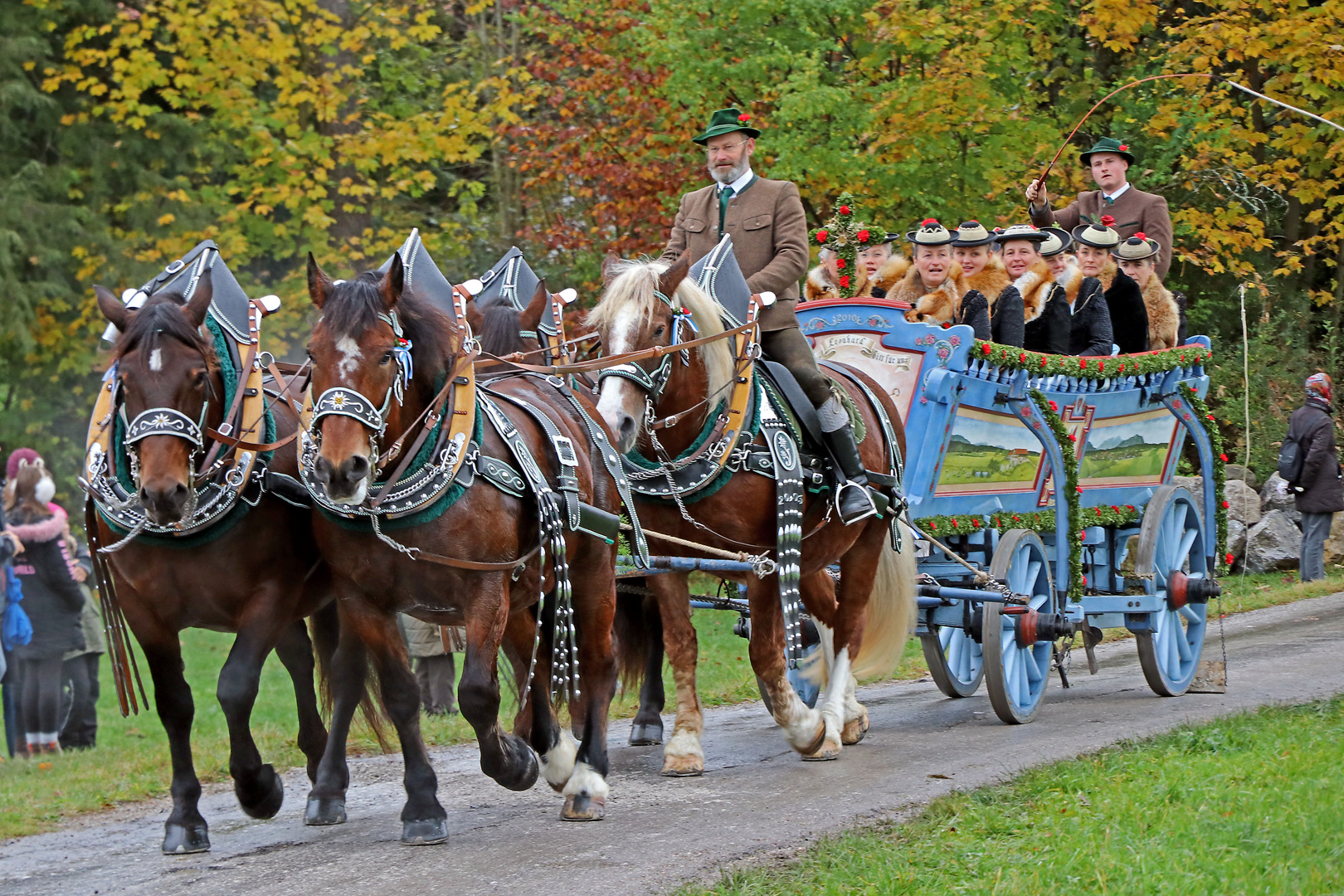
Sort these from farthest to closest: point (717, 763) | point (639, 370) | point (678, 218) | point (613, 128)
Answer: point (613, 128) < point (678, 218) < point (717, 763) < point (639, 370)

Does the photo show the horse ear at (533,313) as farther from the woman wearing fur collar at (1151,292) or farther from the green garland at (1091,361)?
the woman wearing fur collar at (1151,292)

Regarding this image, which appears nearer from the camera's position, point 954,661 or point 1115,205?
point 954,661

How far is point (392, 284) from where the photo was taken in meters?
5.61

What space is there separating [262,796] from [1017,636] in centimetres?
413

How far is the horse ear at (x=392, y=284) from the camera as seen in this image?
5.59 meters

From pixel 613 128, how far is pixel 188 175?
622cm

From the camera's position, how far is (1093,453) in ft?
30.7

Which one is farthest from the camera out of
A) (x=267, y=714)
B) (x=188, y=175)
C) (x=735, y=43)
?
(x=188, y=175)

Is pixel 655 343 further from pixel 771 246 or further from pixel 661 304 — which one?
pixel 771 246

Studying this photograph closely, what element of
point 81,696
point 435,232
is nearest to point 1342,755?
point 81,696

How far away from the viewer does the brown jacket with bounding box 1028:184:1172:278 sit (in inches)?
415

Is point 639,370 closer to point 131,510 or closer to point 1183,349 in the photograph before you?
point 131,510

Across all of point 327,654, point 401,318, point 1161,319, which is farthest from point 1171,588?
point 401,318

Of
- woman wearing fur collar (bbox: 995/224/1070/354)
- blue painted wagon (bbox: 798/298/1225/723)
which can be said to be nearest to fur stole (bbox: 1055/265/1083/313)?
woman wearing fur collar (bbox: 995/224/1070/354)
